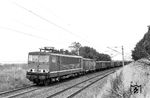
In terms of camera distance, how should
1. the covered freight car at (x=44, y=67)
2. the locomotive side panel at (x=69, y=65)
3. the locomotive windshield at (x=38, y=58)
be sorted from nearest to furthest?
the covered freight car at (x=44, y=67), the locomotive windshield at (x=38, y=58), the locomotive side panel at (x=69, y=65)

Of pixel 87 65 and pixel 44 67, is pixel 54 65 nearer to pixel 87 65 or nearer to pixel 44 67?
pixel 44 67

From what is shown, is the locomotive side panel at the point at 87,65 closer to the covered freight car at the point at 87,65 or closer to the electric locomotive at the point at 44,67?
the covered freight car at the point at 87,65

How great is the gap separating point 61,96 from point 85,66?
19773 millimetres

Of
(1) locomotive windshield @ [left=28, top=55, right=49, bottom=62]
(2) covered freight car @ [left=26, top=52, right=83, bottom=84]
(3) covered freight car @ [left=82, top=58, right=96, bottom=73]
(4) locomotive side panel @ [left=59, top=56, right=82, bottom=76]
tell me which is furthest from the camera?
(3) covered freight car @ [left=82, top=58, right=96, bottom=73]

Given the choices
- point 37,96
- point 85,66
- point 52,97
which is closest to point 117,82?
point 52,97

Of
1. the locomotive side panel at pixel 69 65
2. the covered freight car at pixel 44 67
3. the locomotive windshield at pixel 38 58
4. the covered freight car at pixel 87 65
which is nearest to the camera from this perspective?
the covered freight car at pixel 44 67

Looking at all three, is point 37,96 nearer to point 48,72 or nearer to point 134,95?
point 48,72

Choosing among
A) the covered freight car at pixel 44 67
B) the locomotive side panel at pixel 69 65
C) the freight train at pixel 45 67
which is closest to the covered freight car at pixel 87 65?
the locomotive side panel at pixel 69 65

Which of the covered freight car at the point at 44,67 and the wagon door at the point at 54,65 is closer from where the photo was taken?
the covered freight car at the point at 44,67

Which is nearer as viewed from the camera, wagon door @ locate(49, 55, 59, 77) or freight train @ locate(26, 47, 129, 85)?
freight train @ locate(26, 47, 129, 85)

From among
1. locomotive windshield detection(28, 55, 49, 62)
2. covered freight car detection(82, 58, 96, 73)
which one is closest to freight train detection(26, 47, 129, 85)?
locomotive windshield detection(28, 55, 49, 62)

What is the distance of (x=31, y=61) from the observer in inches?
744

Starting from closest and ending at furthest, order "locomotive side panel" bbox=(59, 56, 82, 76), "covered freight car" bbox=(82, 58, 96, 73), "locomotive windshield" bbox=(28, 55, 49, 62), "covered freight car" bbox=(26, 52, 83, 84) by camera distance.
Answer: "covered freight car" bbox=(26, 52, 83, 84)
"locomotive windshield" bbox=(28, 55, 49, 62)
"locomotive side panel" bbox=(59, 56, 82, 76)
"covered freight car" bbox=(82, 58, 96, 73)

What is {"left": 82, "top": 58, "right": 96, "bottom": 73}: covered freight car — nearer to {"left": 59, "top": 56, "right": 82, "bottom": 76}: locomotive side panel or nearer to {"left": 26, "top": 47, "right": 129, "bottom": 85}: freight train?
{"left": 59, "top": 56, "right": 82, "bottom": 76}: locomotive side panel
